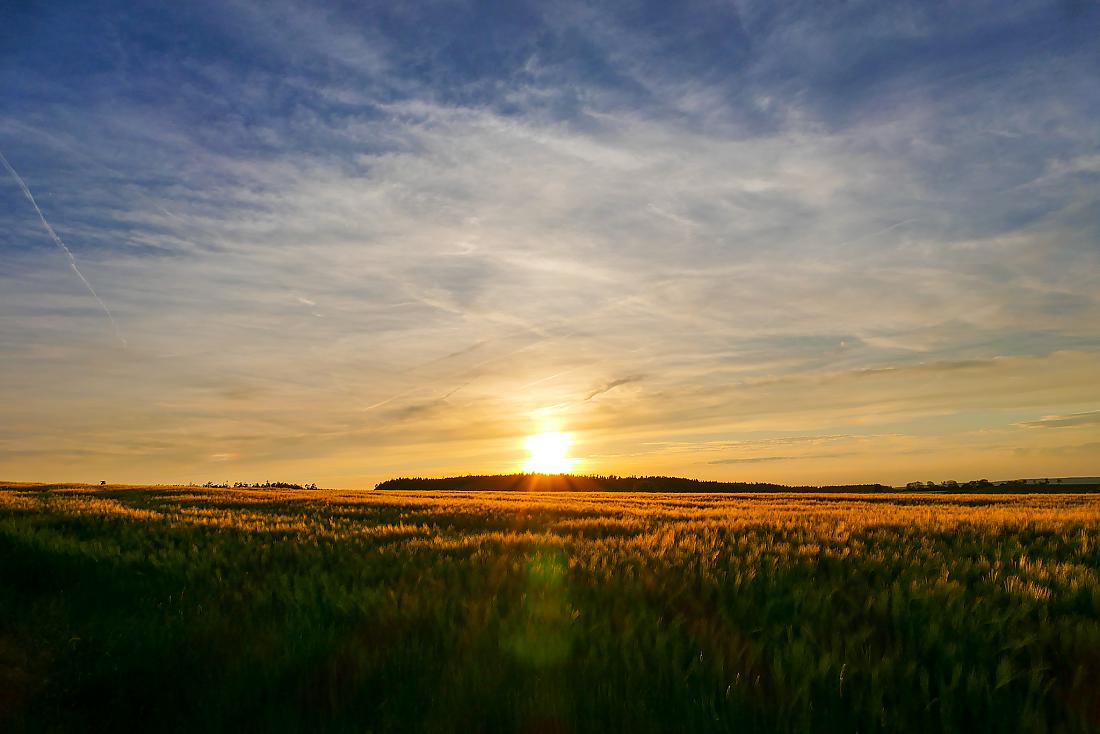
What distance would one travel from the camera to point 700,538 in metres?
9.55

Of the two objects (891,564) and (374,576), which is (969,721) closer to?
(891,564)

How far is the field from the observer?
3764 mm

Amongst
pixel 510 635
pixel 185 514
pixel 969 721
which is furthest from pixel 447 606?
pixel 185 514

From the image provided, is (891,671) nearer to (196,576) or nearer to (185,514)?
(196,576)

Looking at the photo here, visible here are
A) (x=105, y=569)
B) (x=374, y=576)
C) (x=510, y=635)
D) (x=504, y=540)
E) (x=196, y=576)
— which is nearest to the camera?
(x=510, y=635)

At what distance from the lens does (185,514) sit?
1645cm

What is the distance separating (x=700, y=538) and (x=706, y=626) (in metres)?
4.78

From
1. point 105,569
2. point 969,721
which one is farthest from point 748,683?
point 105,569

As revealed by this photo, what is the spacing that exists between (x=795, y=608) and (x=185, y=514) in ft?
52.6

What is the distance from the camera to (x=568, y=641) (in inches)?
184

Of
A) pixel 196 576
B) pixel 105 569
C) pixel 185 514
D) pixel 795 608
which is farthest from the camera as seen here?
pixel 185 514

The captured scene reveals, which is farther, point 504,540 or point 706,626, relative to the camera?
point 504,540

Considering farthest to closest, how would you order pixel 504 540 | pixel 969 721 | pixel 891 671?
pixel 504 540, pixel 891 671, pixel 969 721

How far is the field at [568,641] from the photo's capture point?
12.3 feet
